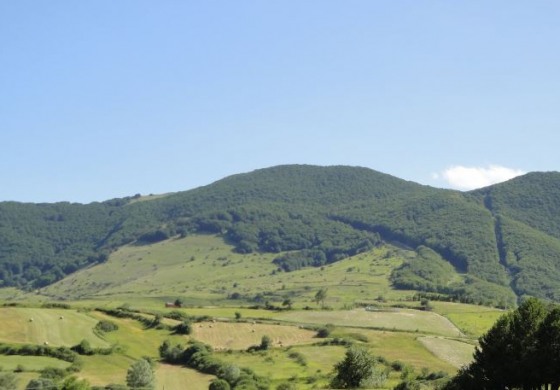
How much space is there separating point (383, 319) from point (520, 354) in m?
90.3

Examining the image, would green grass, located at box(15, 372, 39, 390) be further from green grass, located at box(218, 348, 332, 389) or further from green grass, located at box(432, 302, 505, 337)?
green grass, located at box(432, 302, 505, 337)

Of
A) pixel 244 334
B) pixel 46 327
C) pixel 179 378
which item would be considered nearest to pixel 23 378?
pixel 179 378

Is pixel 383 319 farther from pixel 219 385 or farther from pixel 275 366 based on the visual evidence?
pixel 219 385

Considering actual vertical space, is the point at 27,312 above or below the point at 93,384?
above

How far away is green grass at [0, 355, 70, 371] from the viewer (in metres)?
81.9

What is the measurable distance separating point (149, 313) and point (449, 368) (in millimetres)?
60956

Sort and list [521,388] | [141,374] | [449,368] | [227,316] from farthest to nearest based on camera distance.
Result: [227,316]
[449,368]
[141,374]
[521,388]

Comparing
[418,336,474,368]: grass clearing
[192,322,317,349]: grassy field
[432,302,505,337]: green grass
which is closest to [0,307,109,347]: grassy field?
[192,322,317,349]: grassy field

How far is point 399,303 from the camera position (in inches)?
7096

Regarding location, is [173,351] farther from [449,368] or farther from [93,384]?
[449,368]

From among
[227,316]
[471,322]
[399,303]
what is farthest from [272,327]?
[399,303]

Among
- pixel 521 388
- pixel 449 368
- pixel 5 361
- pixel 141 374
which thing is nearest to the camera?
pixel 521 388

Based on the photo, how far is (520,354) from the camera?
56.6m

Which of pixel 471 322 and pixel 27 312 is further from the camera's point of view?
pixel 471 322
